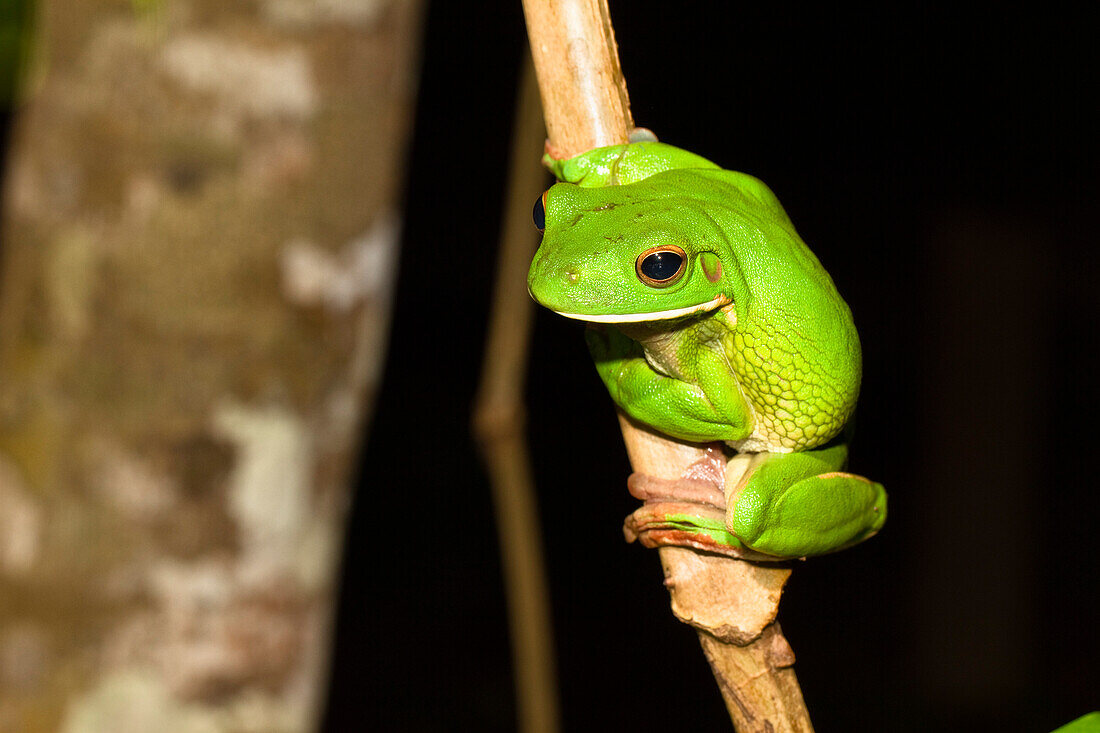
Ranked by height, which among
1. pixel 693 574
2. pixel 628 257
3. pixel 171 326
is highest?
pixel 171 326

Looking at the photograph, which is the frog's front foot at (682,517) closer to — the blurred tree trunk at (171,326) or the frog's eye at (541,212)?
the frog's eye at (541,212)

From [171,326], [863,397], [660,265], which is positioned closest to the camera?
[660,265]

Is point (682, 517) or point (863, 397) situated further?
point (863, 397)

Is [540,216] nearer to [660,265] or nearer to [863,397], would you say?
[660,265]

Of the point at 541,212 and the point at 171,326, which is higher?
the point at 171,326

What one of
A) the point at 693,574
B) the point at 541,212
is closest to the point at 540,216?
the point at 541,212

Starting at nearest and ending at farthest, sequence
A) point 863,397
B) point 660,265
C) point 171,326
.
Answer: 1. point 660,265
2. point 171,326
3. point 863,397

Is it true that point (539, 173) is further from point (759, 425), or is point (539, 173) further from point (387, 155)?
point (759, 425)

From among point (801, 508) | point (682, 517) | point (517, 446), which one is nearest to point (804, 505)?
point (801, 508)
